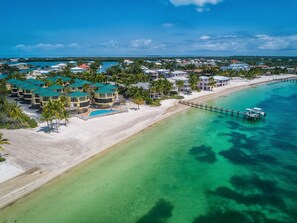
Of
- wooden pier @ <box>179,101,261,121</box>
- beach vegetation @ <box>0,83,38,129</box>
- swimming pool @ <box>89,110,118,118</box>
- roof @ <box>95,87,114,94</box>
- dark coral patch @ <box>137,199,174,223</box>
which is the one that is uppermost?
roof @ <box>95,87,114,94</box>

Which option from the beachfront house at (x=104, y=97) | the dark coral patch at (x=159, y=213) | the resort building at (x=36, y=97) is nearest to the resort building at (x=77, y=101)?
the beachfront house at (x=104, y=97)

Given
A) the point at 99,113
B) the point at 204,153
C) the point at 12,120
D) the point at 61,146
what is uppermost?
the point at 12,120

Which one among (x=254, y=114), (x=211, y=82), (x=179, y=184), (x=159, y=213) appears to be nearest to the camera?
(x=159, y=213)

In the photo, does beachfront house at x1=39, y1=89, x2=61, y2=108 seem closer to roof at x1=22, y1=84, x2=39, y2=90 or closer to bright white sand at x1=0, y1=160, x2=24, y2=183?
roof at x1=22, y1=84, x2=39, y2=90

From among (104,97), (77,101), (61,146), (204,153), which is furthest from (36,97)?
(204,153)

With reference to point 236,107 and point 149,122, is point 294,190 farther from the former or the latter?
point 236,107

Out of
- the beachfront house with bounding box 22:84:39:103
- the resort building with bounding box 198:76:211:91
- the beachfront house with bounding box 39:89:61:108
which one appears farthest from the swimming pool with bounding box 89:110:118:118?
the resort building with bounding box 198:76:211:91

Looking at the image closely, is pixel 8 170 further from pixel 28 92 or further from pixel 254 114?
pixel 254 114
